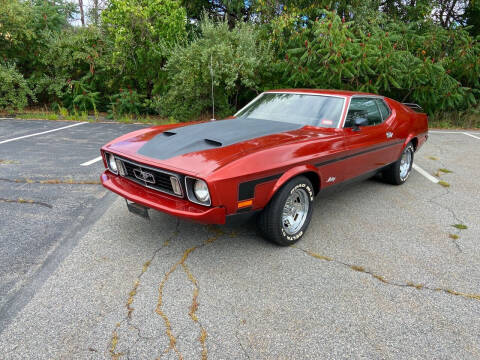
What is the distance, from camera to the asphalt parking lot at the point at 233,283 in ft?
6.55

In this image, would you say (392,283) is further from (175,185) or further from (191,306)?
(175,185)

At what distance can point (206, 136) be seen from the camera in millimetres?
3139

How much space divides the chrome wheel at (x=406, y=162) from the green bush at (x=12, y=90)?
1172cm

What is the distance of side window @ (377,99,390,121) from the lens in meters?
4.42

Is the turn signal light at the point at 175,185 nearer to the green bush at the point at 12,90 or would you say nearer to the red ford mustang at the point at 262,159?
the red ford mustang at the point at 262,159

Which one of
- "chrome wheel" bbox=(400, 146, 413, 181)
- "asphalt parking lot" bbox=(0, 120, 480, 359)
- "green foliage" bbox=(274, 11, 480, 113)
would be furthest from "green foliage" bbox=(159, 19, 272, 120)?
"asphalt parking lot" bbox=(0, 120, 480, 359)

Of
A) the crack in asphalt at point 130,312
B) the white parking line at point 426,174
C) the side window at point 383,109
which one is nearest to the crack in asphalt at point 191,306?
the crack in asphalt at point 130,312

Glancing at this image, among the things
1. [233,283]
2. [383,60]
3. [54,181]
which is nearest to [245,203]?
[233,283]

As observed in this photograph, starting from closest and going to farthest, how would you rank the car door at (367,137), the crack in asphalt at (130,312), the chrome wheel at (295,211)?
1. the crack in asphalt at (130,312)
2. the chrome wheel at (295,211)
3. the car door at (367,137)

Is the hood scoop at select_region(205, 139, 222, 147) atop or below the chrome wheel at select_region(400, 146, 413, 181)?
atop

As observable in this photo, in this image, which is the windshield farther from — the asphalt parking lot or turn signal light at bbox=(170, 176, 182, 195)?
turn signal light at bbox=(170, 176, 182, 195)

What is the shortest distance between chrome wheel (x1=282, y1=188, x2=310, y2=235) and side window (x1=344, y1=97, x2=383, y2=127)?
1.08 m

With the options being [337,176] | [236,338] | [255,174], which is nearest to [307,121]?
[337,176]

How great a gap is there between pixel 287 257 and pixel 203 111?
8.59 meters
